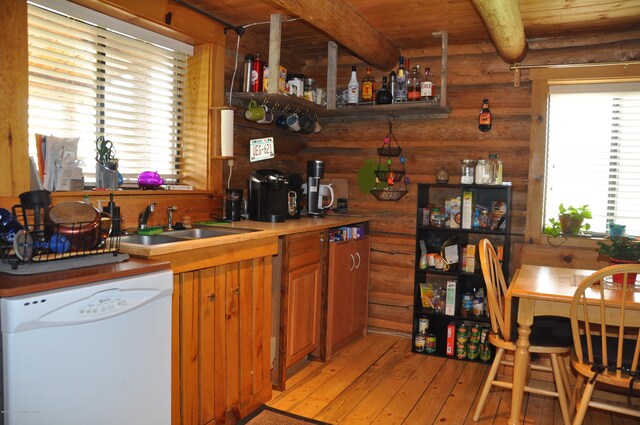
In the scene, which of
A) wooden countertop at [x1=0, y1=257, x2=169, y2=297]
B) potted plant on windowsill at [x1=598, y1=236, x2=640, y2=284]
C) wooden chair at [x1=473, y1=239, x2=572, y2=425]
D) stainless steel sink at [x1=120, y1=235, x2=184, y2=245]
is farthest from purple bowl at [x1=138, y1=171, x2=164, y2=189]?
potted plant on windowsill at [x1=598, y1=236, x2=640, y2=284]

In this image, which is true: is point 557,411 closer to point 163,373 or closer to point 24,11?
point 163,373

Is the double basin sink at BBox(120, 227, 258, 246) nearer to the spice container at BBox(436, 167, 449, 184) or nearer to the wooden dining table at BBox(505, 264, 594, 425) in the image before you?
the wooden dining table at BBox(505, 264, 594, 425)

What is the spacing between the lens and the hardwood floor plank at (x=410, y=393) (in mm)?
2604

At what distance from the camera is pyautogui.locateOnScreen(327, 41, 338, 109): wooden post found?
3715 mm

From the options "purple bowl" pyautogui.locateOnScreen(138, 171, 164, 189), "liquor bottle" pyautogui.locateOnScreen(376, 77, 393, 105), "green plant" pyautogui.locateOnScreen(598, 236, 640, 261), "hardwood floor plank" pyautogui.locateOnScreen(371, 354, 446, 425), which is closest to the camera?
"green plant" pyautogui.locateOnScreen(598, 236, 640, 261)

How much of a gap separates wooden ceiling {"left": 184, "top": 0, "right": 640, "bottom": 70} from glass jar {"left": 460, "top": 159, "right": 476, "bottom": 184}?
2.46 ft

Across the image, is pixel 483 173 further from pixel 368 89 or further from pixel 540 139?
pixel 368 89

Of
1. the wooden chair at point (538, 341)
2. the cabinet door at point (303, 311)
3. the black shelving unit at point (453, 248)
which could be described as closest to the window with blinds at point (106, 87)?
the cabinet door at point (303, 311)

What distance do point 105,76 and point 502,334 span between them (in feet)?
8.17

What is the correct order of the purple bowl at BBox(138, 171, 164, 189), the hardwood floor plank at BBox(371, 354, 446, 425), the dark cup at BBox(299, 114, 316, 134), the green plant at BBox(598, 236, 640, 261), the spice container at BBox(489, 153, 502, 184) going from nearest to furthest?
the green plant at BBox(598, 236, 640, 261) → the hardwood floor plank at BBox(371, 354, 446, 425) → the purple bowl at BBox(138, 171, 164, 189) → the spice container at BBox(489, 153, 502, 184) → the dark cup at BBox(299, 114, 316, 134)

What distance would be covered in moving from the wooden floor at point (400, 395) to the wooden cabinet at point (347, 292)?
188 mm

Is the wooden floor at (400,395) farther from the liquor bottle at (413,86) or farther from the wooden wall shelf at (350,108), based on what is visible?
the liquor bottle at (413,86)

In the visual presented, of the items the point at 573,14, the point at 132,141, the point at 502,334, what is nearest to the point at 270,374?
the point at 502,334

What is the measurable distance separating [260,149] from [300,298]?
105 centimetres
